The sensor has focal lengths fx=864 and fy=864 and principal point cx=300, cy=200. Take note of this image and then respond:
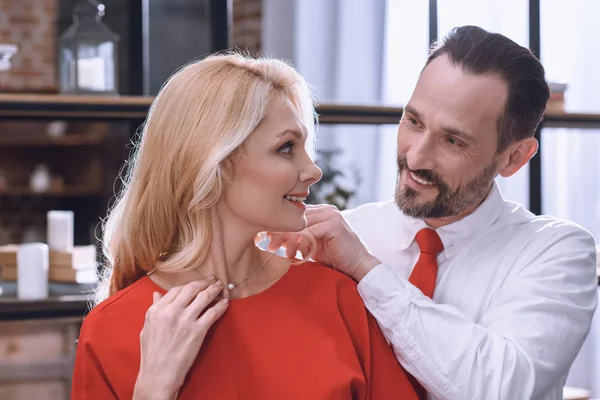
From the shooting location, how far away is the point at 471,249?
1839mm

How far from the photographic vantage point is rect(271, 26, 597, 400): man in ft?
5.21

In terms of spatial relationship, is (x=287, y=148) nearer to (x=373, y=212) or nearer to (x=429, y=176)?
(x=429, y=176)

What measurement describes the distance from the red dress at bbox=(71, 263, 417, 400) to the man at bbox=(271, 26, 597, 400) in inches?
2.5

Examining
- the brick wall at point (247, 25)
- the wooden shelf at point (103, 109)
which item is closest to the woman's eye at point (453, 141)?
the wooden shelf at point (103, 109)

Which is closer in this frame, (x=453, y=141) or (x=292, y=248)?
(x=292, y=248)

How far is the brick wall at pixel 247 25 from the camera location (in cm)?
435

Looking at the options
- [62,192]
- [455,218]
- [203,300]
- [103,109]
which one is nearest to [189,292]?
[203,300]

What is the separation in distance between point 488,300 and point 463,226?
0.56 ft

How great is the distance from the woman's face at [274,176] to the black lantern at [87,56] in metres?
1.07

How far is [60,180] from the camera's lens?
16.0ft

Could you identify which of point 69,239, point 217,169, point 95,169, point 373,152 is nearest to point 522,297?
point 217,169

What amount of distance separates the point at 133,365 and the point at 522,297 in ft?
2.48

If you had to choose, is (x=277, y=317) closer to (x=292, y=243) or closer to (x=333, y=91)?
(x=292, y=243)

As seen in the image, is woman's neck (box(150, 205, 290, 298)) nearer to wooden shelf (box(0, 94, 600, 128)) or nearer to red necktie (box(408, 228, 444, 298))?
red necktie (box(408, 228, 444, 298))
